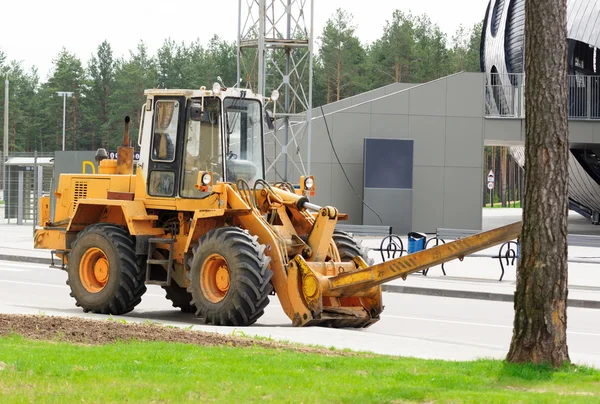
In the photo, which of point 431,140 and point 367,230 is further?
point 431,140

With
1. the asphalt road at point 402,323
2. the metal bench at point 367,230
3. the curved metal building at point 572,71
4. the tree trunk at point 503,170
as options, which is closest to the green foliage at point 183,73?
the tree trunk at point 503,170

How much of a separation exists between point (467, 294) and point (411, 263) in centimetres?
746

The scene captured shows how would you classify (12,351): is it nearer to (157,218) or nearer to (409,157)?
(157,218)

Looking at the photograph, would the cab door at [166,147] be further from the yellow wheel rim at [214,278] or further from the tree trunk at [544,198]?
the tree trunk at [544,198]

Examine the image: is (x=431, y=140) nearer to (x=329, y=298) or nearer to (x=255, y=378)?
(x=329, y=298)

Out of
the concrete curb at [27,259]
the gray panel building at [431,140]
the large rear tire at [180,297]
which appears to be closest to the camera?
the large rear tire at [180,297]

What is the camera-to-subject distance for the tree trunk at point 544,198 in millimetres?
9289

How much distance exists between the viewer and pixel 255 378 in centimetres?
852

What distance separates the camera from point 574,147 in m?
43.3

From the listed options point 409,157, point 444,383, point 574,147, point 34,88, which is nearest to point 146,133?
point 444,383

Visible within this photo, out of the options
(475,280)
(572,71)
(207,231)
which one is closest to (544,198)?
(207,231)

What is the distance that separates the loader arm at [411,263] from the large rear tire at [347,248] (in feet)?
5.02

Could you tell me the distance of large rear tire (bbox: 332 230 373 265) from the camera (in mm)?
14789

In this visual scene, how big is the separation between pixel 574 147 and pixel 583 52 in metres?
4.43
